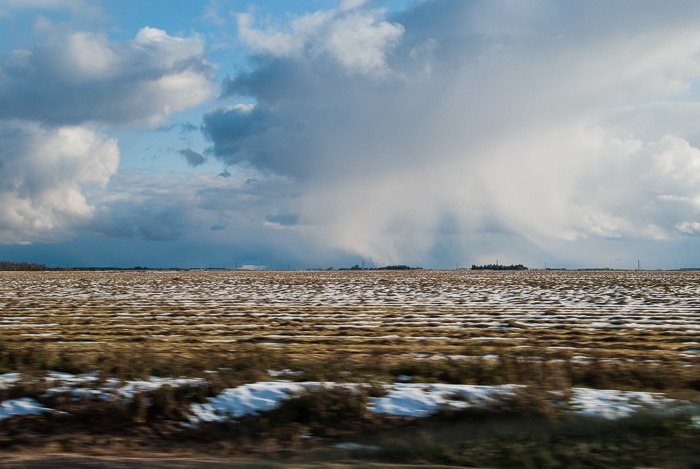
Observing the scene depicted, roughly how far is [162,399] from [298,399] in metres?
2.00

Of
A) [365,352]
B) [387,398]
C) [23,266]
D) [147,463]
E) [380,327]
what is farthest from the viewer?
[23,266]

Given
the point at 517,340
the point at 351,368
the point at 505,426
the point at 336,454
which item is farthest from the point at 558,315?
the point at 336,454

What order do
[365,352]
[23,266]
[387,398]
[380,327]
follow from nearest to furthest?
[387,398] → [365,352] → [380,327] → [23,266]

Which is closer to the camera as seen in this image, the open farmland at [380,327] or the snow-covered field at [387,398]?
the snow-covered field at [387,398]

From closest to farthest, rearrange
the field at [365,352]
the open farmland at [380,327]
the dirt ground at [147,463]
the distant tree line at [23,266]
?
the dirt ground at [147,463], the field at [365,352], the open farmland at [380,327], the distant tree line at [23,266]

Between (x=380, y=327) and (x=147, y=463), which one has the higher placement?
(x=380, y=327)

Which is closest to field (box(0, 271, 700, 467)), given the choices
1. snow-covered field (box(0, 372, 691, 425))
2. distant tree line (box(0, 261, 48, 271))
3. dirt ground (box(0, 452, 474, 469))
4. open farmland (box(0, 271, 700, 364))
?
open farmland (box(0, 271, 700, 364))

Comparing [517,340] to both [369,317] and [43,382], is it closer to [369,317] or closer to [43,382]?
[369,317]

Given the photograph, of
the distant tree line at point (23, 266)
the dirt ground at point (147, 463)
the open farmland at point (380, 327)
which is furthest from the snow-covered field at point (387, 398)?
the distant tree line at point (23, 266)

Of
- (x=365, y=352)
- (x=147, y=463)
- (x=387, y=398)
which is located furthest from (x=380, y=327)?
(x=147, y=463)

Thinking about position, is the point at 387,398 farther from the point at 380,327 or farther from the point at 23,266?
the point at 23,266

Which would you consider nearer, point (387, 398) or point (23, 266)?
point (387, 398)

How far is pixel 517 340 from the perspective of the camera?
16781mm

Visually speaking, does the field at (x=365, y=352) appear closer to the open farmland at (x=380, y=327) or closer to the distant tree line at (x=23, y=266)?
the open farmland at (x=380, y=327)
